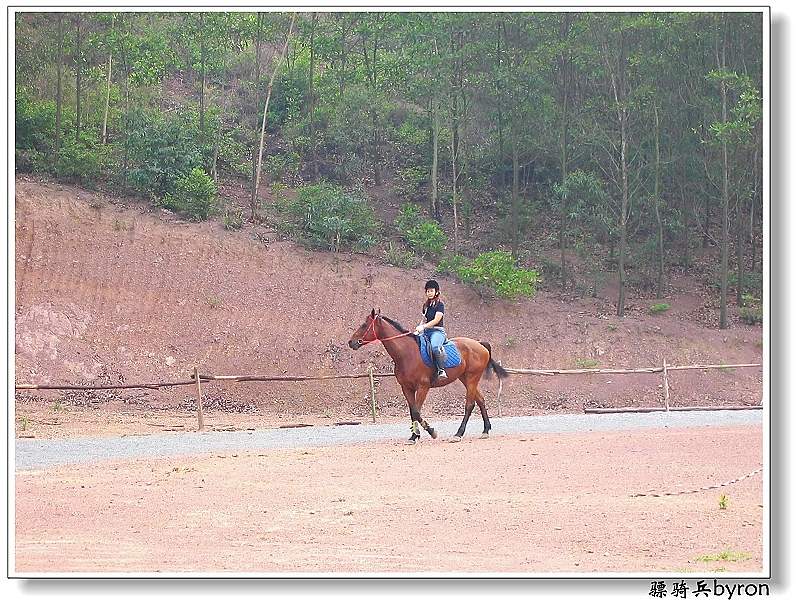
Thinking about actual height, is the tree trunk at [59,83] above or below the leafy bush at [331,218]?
above

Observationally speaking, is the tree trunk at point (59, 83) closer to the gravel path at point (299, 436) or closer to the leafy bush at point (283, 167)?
the leafy bush at point (283, 167)

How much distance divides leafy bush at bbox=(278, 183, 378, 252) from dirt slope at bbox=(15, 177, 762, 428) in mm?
603

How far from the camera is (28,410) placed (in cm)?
2011

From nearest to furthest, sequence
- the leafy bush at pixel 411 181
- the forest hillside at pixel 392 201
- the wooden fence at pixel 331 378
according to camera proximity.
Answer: the wooden fence at pixel 331 378, the forest hillside at pixel 392 201, the leafy bush at pixel 411 181

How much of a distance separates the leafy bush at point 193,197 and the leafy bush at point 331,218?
247cm

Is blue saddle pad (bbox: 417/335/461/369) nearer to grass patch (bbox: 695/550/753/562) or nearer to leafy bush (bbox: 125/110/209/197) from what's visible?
grass patch (bbox: 695/550/753/562)

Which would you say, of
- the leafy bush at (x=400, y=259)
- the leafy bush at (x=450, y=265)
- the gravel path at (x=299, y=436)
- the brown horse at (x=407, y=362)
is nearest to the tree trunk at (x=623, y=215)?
the leafy bush at (x=450, y=265)

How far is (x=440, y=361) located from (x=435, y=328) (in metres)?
0.47

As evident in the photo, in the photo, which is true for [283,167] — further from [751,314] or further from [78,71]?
[751,314]

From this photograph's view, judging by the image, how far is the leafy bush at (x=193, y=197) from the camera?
2803cm

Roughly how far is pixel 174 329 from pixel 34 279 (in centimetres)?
341

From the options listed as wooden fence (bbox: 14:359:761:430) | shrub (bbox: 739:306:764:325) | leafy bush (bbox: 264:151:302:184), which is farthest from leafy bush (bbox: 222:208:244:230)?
shrub (bbox: 739:306:764:325)
